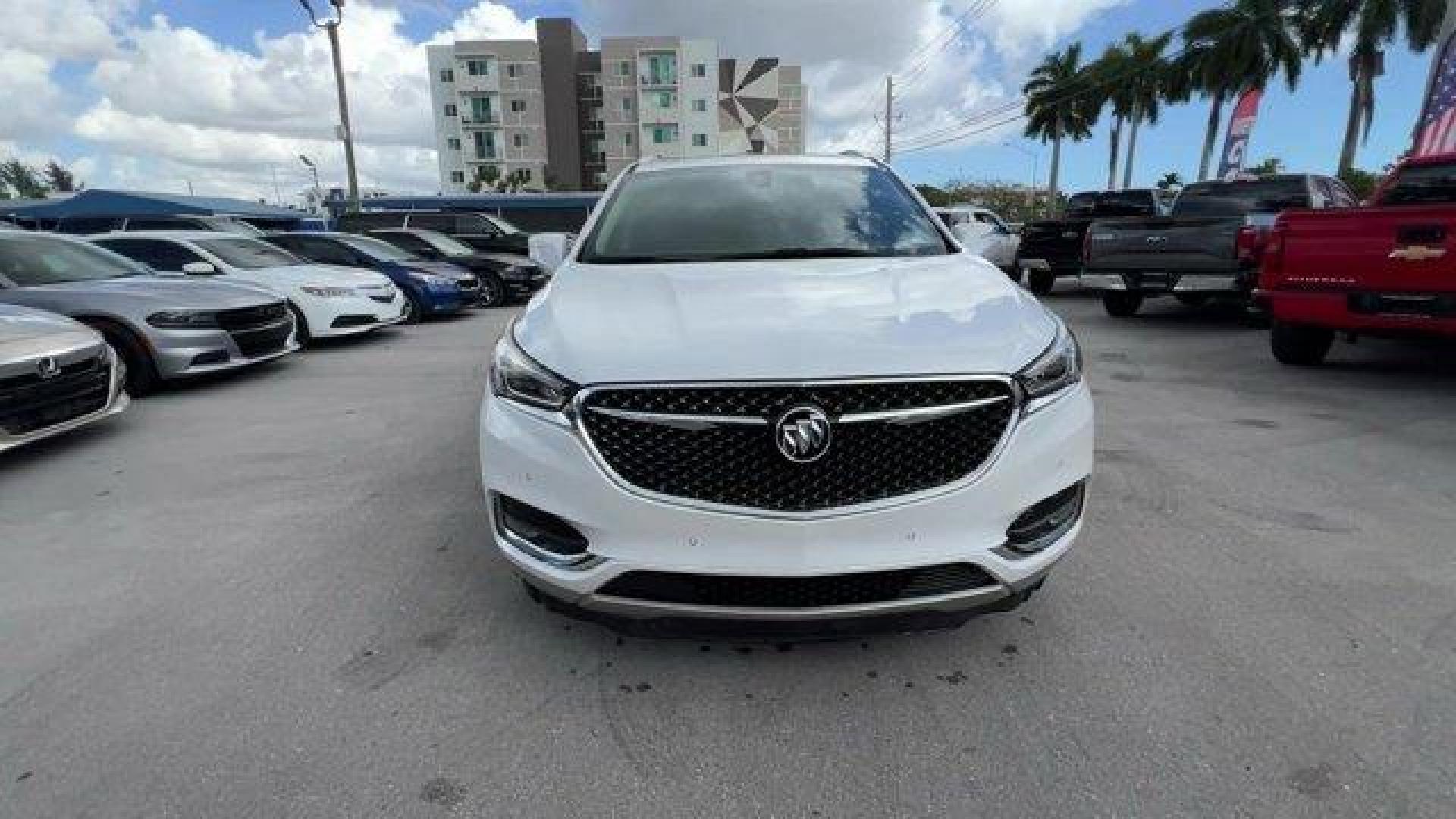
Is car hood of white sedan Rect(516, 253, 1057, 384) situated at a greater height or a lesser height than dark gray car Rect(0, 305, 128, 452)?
greater

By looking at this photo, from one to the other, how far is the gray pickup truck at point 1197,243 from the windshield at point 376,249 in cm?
1020

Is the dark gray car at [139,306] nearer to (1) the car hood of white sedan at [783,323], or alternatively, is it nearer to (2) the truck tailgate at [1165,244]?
(1) the car hood of white sedan at [783,323]

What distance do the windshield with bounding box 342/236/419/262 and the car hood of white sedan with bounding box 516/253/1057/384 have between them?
1091 cm

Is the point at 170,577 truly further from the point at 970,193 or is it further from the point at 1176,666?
the point at 970,193

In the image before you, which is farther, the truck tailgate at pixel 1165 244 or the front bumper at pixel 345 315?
the front bumper at pixel 345 315

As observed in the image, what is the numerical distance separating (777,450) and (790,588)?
1.25 feet

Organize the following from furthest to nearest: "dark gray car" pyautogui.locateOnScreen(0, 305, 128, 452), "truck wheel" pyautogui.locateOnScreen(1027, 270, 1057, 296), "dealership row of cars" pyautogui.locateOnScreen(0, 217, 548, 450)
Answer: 1. "truck wheel" pyautogui.locateOnScreen(1027, 270, 1057, 296)
2. "dealership row of cars" pyautogui.locateOnScreen(0, 217, 548, 450)
3. "dark gray car" pyautogui.locateOnScreen(0, 305, 128, 452)

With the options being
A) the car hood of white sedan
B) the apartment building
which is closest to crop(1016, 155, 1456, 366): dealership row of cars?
the car hood of white sedan

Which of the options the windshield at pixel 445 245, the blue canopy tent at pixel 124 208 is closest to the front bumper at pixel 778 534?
the windshield at pixel 445 245

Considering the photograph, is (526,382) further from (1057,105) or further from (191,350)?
(1057,105)

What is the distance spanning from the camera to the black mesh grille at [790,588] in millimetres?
2205

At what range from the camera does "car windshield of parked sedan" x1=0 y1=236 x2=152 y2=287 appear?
Answer: 6.98 metres

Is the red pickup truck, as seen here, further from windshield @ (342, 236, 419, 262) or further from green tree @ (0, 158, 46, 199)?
green tree @ (0, 158, 46, 199)

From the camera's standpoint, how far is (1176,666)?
2568 mm
